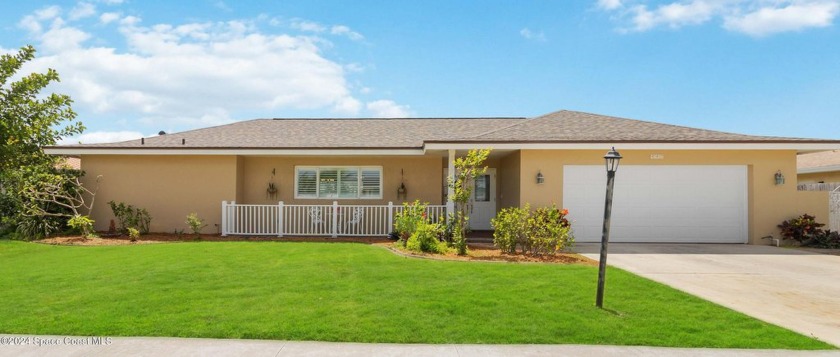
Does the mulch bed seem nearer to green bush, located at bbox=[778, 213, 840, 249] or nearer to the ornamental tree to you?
the ornamental tree

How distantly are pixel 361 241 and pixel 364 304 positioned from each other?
21.6ft

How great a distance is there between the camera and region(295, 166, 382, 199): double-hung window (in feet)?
46.5

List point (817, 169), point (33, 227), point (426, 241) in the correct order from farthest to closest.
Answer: point (817, 169) → point (33, 227) → point (426, 241)

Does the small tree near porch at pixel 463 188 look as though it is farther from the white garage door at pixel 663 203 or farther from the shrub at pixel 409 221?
the white garage door at pixel 663 203

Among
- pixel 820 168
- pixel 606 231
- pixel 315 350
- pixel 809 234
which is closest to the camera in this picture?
pixel 315 350

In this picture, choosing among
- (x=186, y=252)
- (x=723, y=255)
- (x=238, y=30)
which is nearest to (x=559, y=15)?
(x=723, y=255)

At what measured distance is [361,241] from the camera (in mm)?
11898

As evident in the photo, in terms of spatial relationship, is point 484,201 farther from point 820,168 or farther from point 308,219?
point 820,168

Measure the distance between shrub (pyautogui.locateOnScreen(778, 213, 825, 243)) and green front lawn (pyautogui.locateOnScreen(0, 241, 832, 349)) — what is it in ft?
23.7

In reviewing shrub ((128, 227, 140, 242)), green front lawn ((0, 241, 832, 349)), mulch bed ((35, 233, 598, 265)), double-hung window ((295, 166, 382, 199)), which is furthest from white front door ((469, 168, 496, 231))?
shrub ((128, 227, 140, 242))

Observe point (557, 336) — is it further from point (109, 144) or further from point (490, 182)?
point (109, 144)

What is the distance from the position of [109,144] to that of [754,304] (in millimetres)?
15240

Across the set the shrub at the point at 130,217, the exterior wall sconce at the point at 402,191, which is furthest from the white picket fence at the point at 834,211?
the shrub at the point at 130,217

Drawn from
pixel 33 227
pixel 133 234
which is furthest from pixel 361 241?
pixel 33 227
